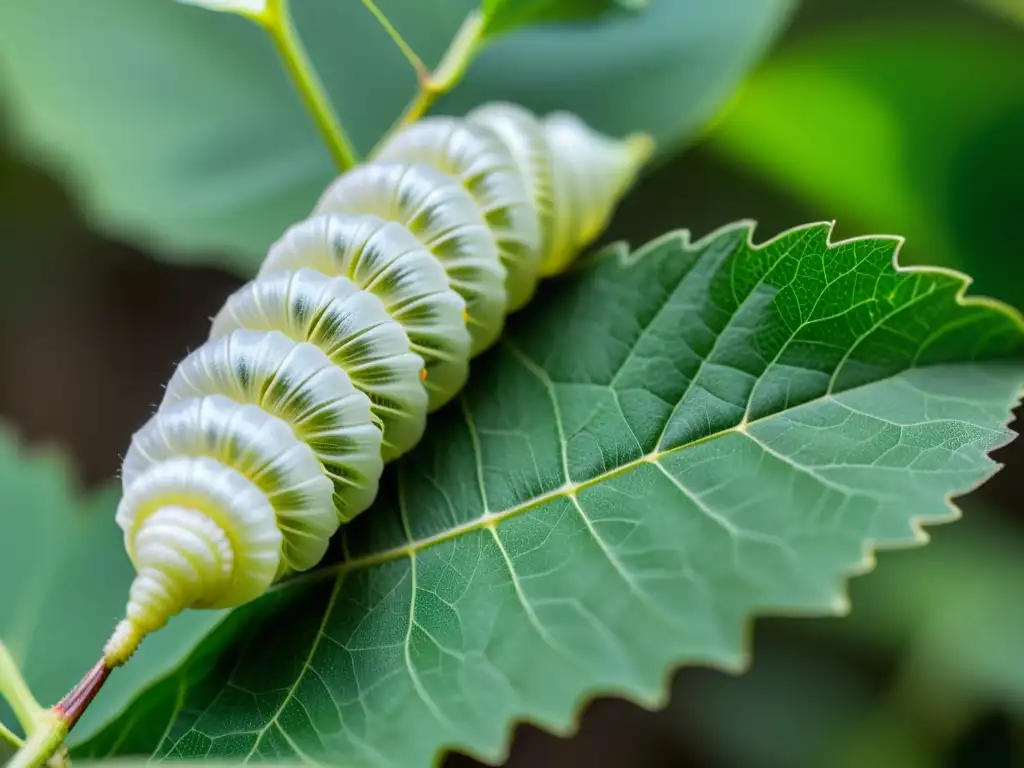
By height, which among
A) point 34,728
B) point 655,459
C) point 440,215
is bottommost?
point 34,728

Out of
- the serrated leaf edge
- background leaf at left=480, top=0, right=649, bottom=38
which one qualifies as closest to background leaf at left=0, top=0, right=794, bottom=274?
background leaf at left=480, top=0, right=649, bottom=38

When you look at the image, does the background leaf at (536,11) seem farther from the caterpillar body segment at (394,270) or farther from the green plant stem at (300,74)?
the caterpillar body segment at (394,270)

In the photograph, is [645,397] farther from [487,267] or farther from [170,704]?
[170,704]

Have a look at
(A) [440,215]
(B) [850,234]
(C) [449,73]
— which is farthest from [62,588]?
(B) [850,234]

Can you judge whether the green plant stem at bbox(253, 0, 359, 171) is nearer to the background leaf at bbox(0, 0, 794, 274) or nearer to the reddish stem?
the background leaf at bbox(0, 0, 794, 274)

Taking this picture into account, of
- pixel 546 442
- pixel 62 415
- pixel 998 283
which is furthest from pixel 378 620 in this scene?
pixel 62 415

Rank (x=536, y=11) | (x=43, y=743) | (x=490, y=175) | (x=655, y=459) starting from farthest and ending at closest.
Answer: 1. (x=536, y=11)
2. (x=490, y=175)
3. (x=655, y=459)
4. (x=43, y=743)

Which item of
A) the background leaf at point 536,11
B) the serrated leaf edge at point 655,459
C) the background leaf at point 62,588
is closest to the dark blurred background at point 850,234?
the background leaf at point 62,588

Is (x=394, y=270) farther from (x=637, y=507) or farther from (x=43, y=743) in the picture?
(x=43, y=743)
